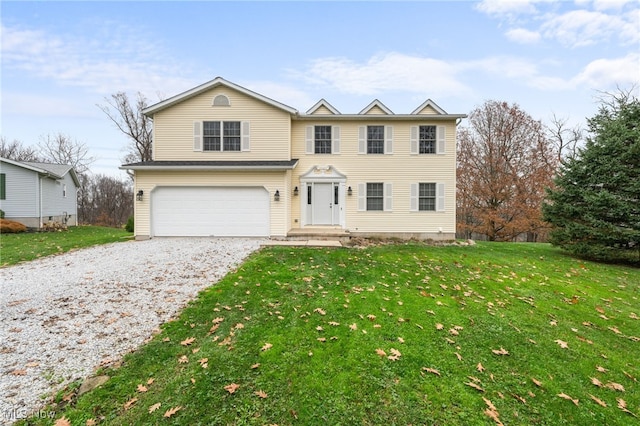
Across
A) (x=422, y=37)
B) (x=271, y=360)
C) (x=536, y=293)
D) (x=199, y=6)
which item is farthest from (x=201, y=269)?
(x=422, y=37)

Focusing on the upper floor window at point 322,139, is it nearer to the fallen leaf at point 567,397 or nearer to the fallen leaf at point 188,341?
the fallen leaf at point 188,341

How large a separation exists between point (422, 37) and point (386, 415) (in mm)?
14897

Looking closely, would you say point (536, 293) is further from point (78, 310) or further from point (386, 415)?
point (78, 310)

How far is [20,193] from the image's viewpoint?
17219 mm

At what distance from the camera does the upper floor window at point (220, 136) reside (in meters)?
13.0

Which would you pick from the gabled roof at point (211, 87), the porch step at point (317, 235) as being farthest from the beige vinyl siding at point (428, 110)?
the porch step at point (317, 235)

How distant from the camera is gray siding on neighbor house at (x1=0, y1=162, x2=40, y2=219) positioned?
1703 cm

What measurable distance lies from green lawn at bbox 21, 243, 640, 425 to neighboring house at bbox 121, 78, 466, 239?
6.16 m

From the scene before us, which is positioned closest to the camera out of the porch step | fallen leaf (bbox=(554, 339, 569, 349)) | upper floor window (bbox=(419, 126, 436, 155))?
fallen leaf (bbox=(554, 339, 569, 349))

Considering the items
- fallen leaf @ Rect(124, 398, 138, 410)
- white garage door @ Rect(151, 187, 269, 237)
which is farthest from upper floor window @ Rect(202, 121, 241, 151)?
fallen leaf @ Rect(124, 398, 138, 410)

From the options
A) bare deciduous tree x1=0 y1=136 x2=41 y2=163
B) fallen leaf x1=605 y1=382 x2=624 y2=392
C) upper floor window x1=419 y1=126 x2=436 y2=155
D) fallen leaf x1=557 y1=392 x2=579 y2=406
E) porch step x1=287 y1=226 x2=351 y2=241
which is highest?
bare deciduous tree x1=0 y1=136 x2=41 y2=163

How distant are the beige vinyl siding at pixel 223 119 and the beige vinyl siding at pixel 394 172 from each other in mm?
938

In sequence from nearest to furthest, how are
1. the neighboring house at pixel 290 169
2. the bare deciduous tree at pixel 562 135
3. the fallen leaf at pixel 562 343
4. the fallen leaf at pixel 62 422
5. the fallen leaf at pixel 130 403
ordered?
the fallen leaf at pixel 62 422 < the fallen leaf at pixel 130 403 < the fallen leaf at pixel 562 343 < the neighboring house at pixel 290 169 < the bare deciduous tree at pixel 562 135

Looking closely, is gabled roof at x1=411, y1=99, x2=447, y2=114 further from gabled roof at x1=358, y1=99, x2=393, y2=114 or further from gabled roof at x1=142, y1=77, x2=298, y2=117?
gabled roof at x1=142, y1=77, x2=298, y2=117
